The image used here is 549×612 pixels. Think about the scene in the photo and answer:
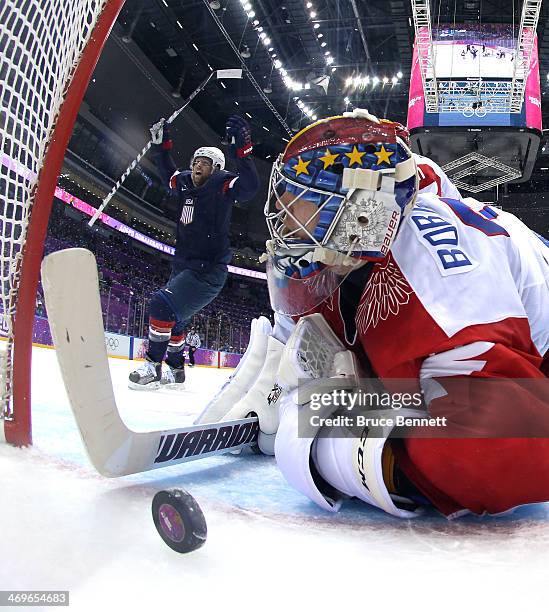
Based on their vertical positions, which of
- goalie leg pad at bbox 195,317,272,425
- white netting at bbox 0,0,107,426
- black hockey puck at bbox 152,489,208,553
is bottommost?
black hockey puck at bbox 152,489,208,553

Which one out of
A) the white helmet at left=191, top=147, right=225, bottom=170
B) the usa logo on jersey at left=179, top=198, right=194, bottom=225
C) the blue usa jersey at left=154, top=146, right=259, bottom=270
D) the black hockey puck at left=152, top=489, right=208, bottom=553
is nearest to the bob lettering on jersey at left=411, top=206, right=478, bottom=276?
the black hockey puck at left=152, top=489, right=208, bottom=553

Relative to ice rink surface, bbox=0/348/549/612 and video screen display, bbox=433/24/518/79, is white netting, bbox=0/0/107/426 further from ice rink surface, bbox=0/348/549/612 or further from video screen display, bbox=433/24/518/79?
video screen display, bbox=433/24/518/79

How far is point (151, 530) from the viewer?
67 cm

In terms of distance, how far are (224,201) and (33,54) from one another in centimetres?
231

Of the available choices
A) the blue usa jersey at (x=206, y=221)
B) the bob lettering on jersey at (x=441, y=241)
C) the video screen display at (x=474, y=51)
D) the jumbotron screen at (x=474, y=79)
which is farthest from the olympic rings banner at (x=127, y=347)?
the video screen display at (x=474, y=51)

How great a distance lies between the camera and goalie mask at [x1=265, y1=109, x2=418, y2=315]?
902mm

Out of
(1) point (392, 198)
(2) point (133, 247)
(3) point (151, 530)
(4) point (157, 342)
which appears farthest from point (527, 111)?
(2) point (133, 247)

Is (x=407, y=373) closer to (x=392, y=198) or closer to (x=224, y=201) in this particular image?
(x=392, y=198)

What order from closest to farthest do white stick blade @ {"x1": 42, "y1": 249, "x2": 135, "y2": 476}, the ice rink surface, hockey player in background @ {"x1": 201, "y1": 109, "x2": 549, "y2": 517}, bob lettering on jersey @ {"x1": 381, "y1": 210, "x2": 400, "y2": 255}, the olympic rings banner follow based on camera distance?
the ice rink surface
white stick blade @ {"x1": 42, "y1": 249, "x2": 135, "y2": 476}
hockey player in background @ {"x1": 201, "y1": 109, "x2": 549, "y2": 517}
bob lettering on jersey @ {"x1": 381, "y1": 210, "x2": 400, "y2": 255}
the olympic rings banner

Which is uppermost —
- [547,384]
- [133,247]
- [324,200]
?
[133,247]

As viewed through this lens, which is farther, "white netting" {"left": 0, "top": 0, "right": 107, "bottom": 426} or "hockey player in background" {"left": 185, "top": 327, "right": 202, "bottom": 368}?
"hockey player in background" {"left": 185, "top": 327, "right": 202, "bottom": 368}

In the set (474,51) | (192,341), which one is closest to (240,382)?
(474,51)

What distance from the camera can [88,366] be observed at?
2.42 feet

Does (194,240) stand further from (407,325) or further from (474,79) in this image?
(474,79)
